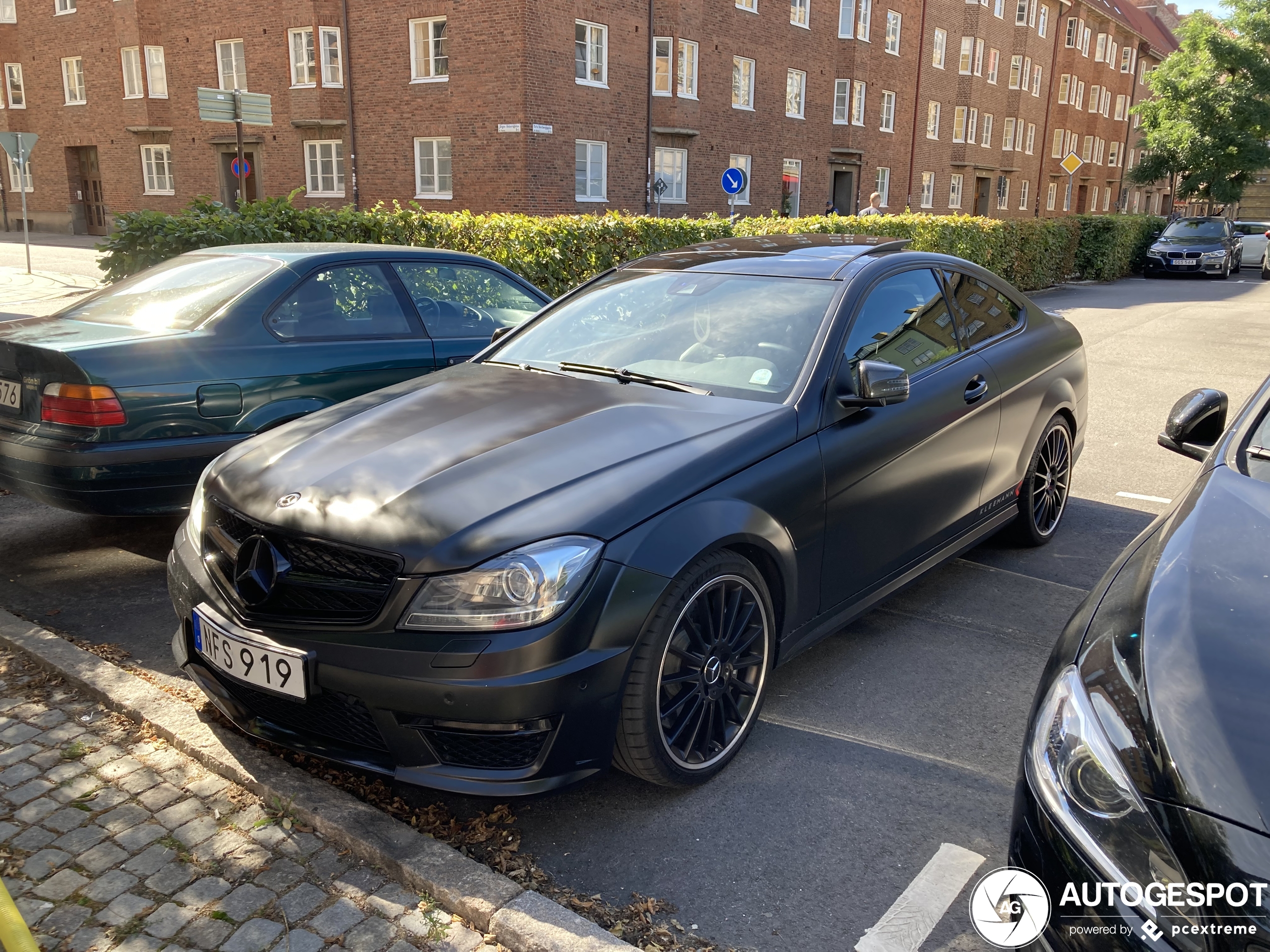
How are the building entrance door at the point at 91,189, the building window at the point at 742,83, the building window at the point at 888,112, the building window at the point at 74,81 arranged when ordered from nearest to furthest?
the building window at the point at 742,83 → the building window at the point at 74,81 → the building entrance door at the point at 91,189 → the building window at the point at 888,112

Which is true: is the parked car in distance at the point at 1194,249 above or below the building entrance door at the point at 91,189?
below

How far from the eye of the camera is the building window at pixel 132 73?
109 feet

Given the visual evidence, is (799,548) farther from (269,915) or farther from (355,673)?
(269,915)

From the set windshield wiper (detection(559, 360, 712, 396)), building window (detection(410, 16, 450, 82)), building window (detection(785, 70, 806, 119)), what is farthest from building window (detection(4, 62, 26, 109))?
windshield wiper (detection(559, 360, 712, 396))

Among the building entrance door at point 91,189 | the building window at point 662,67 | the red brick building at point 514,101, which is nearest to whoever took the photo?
the red brick building at point 514,101

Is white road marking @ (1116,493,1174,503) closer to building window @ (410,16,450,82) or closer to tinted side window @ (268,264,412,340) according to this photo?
tinted side window @ (268,264,412,340)

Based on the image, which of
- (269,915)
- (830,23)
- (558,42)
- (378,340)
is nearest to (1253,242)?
(830,23)

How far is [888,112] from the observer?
38625mm

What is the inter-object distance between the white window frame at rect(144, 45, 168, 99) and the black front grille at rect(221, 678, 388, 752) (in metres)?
35.9

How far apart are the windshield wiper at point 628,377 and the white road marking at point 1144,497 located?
14.1ft

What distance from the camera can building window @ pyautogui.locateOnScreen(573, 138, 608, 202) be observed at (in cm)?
2597

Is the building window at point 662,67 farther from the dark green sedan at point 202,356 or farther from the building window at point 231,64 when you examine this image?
the dark green sedan at point 202,356

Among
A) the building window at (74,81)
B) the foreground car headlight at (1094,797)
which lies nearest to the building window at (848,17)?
the building window at (74,81)

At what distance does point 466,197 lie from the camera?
25.6 metres
